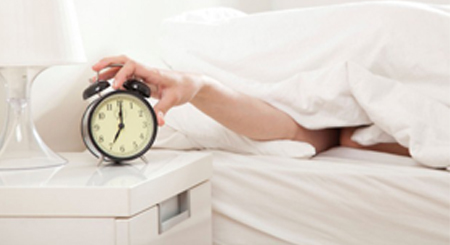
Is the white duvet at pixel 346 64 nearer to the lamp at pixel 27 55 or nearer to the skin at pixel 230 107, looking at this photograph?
the skin at pixel 230 107

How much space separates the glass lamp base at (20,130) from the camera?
3.77 feet

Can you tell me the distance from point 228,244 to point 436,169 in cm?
46

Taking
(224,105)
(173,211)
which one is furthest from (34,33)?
(224,105)

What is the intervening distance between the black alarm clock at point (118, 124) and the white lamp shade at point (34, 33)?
0.32 feet

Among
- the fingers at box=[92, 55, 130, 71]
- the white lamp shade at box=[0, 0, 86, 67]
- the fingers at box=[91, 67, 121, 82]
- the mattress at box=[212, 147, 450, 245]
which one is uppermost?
the white lamp shade at box=[0, 0, 86, 67]

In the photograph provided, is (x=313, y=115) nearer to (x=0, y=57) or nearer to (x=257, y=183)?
(x=257, y=183)

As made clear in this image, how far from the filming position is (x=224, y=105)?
4.70ft

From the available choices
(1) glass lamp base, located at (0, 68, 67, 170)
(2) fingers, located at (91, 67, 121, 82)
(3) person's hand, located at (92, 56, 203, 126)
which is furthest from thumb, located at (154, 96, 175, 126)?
(1) glass lamp base, located at (0, 68, 67, 170)

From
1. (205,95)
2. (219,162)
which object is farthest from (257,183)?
(205,95)

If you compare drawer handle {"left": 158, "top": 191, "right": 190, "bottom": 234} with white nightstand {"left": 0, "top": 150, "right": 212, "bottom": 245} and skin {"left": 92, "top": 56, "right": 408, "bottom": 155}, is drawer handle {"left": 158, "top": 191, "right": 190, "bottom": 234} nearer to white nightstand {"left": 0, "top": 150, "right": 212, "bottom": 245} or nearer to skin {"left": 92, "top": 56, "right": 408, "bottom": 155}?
white nightstand {"left": 0, "top": 150, "right": 212, "bottom": 245}

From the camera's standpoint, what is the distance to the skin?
1254 millimetres

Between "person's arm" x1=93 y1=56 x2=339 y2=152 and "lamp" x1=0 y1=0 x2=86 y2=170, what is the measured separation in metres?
0.10

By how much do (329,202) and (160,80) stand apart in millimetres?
421

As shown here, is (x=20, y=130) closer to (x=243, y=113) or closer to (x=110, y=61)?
(x=110, y=61)
